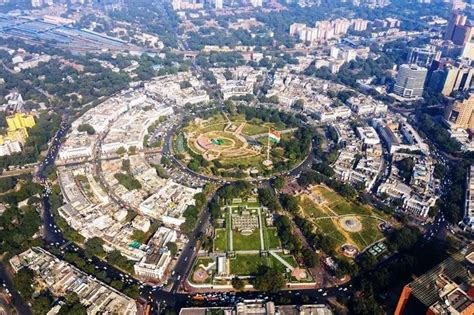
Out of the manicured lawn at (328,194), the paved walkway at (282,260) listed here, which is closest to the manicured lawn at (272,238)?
the paved walkway at (282,260)

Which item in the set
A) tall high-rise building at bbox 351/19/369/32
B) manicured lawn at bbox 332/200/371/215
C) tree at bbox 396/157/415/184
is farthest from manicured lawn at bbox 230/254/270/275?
tall high-rise building at bbox 351/19/369/32

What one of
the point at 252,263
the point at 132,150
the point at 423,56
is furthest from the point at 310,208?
the point at 423,56

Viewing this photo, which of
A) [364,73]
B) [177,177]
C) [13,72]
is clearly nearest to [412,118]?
[364,73]

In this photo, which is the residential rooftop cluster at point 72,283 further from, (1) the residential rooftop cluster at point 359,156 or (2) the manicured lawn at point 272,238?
(1) the residential rooftop cluster at point 359,156

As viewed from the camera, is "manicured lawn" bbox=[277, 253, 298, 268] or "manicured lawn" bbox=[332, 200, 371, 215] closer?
"manicured lawn" bbox=[277, 253, 298, 268]

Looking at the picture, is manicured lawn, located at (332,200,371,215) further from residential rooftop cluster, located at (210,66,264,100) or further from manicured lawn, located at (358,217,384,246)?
residential rooftop cluster, located at (210,66,264,100)

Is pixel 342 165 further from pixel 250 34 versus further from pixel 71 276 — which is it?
pixel 250 34

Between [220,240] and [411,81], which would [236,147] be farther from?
[411,81]
